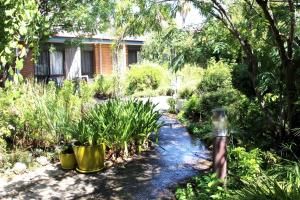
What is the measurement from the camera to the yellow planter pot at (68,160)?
640 centimetres

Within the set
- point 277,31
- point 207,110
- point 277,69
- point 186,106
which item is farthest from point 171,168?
point 186,106

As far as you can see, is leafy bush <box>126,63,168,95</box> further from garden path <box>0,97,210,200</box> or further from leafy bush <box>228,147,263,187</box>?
leafy bush <box>228,147,263,187</box>

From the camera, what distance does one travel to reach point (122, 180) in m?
5.78

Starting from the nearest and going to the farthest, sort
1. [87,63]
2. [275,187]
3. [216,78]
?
1. [275,187]
2. [216,78]
3. [87,63]

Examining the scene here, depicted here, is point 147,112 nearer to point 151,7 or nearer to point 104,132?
point 104,132

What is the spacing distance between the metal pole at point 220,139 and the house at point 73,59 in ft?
37.7

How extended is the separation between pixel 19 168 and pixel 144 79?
40.5ft

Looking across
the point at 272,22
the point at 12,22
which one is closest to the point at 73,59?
the point at 272,22

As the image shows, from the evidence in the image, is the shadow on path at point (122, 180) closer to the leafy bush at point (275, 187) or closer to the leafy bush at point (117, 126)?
the leafy bush at point (117, 126)

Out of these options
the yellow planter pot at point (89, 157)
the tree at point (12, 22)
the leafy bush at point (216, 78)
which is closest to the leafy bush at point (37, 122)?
the yellow planter pot at point (89, 157)

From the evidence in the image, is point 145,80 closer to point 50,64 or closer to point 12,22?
point 50,64

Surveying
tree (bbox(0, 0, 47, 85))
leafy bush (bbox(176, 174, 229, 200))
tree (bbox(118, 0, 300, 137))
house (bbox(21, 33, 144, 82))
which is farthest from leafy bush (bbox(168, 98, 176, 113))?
tree (bbox(0, 0, 47, 85))

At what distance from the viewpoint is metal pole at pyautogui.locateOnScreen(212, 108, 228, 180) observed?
4.20m

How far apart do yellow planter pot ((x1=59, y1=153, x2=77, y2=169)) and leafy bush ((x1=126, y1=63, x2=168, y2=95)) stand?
38.0 ft
